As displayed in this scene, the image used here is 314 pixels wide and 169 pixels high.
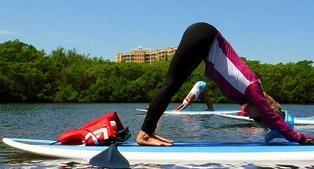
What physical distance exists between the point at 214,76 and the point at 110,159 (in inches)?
108

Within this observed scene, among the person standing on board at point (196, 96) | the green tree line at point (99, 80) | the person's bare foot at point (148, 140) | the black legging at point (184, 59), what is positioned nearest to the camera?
the black legging at point (184, 59)

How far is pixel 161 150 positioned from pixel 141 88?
99862 millimetres

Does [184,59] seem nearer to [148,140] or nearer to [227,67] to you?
[227,67]

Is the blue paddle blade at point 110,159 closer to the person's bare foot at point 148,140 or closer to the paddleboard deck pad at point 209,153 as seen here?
the paddleboard deck pad at point 209,153

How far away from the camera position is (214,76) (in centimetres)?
1080

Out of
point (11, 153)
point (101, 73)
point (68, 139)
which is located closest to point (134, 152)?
point (68, 139)

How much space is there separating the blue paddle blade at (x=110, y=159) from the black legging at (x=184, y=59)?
934 mm

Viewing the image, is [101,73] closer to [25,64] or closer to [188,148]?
[25,64]

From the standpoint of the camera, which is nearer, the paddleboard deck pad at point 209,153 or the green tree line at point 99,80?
the paddleboard deck pad at point 209,153

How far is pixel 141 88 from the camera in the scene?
11038 cm

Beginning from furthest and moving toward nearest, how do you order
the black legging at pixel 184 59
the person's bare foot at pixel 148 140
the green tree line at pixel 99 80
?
the green tree line at pixel 99 80, the person's bare foot at pixel 148 140, the black legging at pixel 184 59

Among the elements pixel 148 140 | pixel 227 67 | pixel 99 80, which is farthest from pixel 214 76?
pixel 99 80

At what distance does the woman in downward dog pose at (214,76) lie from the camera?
10.4m

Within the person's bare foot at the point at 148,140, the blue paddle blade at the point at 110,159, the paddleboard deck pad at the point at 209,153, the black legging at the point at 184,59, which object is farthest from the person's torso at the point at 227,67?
the blue paddle blade at the point at 110,159
